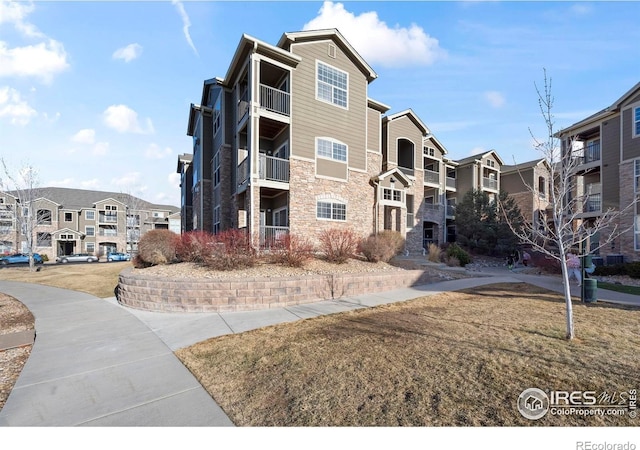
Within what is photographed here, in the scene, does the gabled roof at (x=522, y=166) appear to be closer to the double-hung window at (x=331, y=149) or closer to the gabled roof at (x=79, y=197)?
the double-hung window at (x=331, y=149)

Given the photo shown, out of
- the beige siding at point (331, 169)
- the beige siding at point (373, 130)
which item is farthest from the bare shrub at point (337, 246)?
the beige siding at point (373, 130)

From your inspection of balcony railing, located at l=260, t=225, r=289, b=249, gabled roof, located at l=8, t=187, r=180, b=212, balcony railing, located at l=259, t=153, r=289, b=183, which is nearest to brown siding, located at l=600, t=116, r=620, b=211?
balcony railing, located at l=259, t=153, r=289, b=183

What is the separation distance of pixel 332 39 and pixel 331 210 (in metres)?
9.71

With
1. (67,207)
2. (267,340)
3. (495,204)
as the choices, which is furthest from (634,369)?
(67,207)

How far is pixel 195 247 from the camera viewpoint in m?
10.7

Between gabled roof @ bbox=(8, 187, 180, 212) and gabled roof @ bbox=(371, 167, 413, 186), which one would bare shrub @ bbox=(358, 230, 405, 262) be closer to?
gabled roof @ bbox=(371, 167, 413, 186)

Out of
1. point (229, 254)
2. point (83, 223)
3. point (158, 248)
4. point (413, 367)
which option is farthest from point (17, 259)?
point (413, 367)

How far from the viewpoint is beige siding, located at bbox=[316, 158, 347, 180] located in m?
15.4

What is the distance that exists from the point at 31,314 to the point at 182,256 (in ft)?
14.7

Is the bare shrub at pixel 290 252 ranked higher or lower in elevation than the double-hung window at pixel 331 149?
lower

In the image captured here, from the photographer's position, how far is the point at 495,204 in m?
23.0

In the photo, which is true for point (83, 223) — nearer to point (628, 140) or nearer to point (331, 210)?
point (331, 210)

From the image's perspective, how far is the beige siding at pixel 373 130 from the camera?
18688 mm

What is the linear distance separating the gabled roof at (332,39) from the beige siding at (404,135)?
4.67 meters
